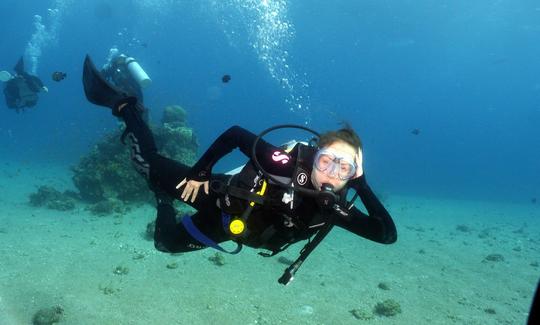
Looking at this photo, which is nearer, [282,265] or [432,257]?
[282,265]

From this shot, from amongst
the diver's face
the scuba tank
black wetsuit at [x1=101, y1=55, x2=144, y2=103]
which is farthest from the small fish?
the diver's face

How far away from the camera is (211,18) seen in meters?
117

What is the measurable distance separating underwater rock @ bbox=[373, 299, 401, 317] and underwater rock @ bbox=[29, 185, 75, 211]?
1175cm

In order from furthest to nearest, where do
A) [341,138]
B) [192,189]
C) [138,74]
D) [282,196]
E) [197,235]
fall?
[138,74], [197,235], [192,189], [341,138], [282,196]

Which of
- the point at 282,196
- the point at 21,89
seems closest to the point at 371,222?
the point at 282,196

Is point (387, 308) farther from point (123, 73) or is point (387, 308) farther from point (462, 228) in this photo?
point (462, 228)

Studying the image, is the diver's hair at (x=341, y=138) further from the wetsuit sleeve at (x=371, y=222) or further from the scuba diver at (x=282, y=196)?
the wetsuit sleeve at (x=371, y=222)

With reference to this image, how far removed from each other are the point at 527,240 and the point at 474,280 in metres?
10.6

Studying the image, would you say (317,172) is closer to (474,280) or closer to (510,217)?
(474,280)

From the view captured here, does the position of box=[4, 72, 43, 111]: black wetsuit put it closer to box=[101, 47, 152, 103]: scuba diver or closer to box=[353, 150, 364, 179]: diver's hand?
box=[101, 47, 152, 103]: scuba diver

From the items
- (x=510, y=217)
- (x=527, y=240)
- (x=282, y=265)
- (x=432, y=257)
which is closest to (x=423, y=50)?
(x=510, y=217)

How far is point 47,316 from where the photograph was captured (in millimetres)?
6234

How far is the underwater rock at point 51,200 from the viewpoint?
45.3 ft

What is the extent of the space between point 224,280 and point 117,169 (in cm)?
799
